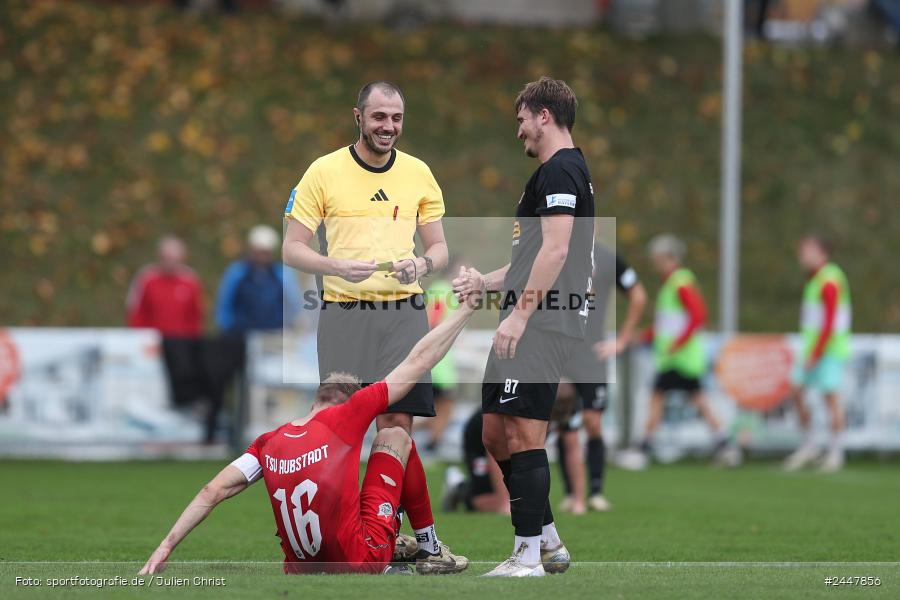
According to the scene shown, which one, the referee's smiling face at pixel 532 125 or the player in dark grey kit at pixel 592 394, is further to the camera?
the player in dark grey kit at pixel 592 394

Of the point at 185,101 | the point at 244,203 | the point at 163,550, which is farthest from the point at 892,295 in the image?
the point at 163,550

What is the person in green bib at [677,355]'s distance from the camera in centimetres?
1593

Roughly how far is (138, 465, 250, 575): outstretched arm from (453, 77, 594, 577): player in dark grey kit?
127 cm

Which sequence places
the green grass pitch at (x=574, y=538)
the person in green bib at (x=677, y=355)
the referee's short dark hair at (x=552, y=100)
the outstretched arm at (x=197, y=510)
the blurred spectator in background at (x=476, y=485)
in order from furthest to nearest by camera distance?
1. the person in green bib at (x=677, y=355)
2. the blurred spectator in background at (x=476, y=485)
3. the referee's short dark hair at (x=552, y=100)
4. the outstretched arm at (x=197, y=510)
5. the green grass pitch at (x=574, y=538)

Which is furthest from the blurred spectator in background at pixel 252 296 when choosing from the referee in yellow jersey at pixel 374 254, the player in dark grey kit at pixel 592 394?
the referee in yellow jersey at pixel 374 254

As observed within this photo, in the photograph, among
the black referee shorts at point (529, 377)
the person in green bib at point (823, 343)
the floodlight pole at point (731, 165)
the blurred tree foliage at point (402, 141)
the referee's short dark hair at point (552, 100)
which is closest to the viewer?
the black referee shorts at point (529, 377)

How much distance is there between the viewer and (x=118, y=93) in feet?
76.2

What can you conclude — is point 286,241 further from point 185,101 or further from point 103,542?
point 185,101

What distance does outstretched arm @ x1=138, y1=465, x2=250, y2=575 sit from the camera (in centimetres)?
628

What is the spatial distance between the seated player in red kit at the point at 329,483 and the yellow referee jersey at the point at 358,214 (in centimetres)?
56

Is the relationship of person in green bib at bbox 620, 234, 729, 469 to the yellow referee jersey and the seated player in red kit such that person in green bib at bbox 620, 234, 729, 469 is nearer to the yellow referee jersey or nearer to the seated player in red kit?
the yellow referee jersey

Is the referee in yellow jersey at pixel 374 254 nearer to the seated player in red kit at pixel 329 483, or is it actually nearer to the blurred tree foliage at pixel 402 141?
the seated player in red kit at pixel 329 483

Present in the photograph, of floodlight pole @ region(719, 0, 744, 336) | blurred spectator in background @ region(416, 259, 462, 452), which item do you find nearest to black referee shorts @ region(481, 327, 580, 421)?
blurred spectator in background @ region(416, 259, 462, 452)

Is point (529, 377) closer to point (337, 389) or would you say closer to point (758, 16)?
point (337, 389)
